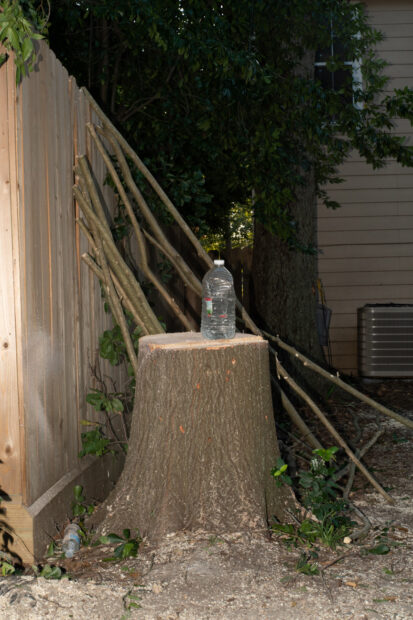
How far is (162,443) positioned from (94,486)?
125cm

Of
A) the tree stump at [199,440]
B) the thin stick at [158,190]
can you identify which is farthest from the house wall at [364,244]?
the tree stump at [199,440]

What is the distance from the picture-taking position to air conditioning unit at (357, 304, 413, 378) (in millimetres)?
9898

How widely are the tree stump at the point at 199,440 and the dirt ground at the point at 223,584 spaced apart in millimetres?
128

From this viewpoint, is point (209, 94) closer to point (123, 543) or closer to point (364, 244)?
point (123, 543)

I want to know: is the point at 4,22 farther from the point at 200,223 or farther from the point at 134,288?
the point at 200,223

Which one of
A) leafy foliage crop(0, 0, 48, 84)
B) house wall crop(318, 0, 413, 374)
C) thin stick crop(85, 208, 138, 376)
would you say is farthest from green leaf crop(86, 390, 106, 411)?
house wall crop(318, 0, 413, 374)

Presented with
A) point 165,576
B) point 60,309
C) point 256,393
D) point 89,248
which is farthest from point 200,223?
point 165,576

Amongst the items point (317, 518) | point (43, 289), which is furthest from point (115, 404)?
point (317, 518)

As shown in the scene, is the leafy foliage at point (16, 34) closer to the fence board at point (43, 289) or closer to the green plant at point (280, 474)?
the fence board at point (43, 289)

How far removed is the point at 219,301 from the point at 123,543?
197cm

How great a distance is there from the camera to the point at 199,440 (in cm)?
357

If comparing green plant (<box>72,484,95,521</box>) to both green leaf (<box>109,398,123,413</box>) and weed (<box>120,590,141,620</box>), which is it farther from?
weed (<box>120,590,141,620</box>)

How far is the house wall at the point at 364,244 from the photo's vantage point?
34.5ft

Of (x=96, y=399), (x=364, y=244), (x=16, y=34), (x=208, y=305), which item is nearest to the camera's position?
(x=16, y=34)
